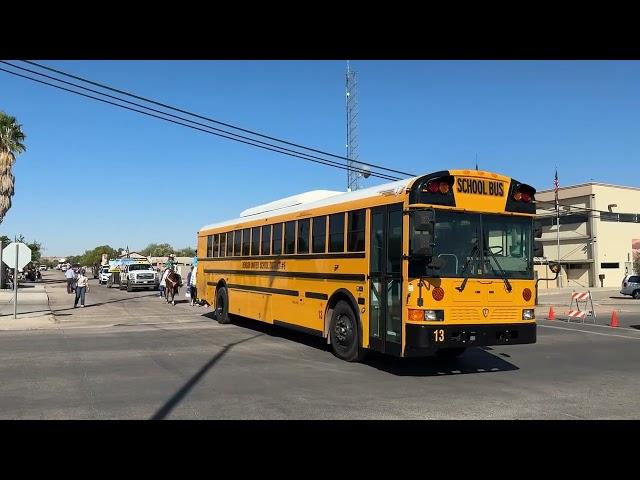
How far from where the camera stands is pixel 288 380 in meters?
8.76

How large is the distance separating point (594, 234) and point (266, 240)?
170 ft

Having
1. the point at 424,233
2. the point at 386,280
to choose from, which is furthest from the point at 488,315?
the point at 424,233

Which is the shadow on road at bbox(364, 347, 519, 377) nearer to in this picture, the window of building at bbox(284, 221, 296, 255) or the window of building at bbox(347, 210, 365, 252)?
the window of building at bbox(347, 210, 365, 252)

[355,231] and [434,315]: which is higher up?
[355,231]

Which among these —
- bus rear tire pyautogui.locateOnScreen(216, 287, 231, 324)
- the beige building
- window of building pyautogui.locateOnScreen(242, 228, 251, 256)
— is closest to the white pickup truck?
bus rear tire pyautogui.locateOnScreen(216, 287, 231, 324)

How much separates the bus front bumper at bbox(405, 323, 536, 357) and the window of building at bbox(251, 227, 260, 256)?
6.73 metres

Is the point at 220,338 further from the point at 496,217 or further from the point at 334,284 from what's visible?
the point at 496,217

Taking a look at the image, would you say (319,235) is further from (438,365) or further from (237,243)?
(237,243)

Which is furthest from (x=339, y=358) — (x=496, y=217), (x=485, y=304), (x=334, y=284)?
(x=496, y=217)

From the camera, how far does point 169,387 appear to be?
26.6 feet

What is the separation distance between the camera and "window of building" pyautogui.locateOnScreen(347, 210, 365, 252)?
10203 millimetres

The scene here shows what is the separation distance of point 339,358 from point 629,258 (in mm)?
59865

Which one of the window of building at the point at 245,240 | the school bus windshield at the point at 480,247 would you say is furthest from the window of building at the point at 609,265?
the school bus windshield at the point at 480,247

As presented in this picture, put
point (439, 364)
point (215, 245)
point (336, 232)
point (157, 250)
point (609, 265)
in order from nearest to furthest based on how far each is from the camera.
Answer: point (439, 364), point (336, 232), point (215, 245), point (609, 265), point (157, 250)
